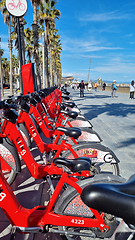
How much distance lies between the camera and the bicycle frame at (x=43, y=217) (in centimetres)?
181

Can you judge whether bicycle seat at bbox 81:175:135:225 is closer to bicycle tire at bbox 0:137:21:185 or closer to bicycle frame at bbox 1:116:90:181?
bicycle frame at bbox 1:116:90:181

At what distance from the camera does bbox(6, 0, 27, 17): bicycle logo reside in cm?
511

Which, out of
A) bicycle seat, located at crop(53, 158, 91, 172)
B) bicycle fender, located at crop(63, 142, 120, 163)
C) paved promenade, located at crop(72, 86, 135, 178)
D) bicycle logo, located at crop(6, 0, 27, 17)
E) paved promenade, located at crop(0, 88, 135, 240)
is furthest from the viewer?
bicycle logo, located at crop(6, 0, 27, 17)

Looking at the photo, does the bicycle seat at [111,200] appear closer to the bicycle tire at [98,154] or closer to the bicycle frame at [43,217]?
the bicycle frame at [43,217]

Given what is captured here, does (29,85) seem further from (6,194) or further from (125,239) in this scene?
(125,239)

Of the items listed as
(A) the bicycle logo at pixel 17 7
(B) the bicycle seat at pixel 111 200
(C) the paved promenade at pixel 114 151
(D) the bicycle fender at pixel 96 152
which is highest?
(A) the bicycle logo at pixel 17 7

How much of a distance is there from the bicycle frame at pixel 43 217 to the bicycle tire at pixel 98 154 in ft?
2.95

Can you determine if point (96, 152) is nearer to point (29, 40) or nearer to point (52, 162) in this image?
point (52, 162)

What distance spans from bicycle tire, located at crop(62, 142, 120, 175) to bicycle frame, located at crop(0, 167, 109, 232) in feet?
2.95

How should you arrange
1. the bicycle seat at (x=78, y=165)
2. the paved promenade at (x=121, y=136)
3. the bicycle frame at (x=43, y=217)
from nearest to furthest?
the bicycle seat at (x=78, y=165), the bicycle frame at (x=43, y=217), the paved promenade at (x=121, y=136)

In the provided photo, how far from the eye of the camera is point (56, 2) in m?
23.4

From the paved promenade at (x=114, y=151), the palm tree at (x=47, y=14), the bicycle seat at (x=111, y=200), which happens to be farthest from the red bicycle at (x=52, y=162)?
the palm tree at (x=47, y=14)

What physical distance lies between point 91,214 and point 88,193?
1287 millimetres

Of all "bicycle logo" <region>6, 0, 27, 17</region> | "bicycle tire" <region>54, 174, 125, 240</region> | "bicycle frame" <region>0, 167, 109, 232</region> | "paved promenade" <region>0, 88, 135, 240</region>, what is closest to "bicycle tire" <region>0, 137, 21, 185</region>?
"paved promenade" <region>0, 88, 135, 240</region>
